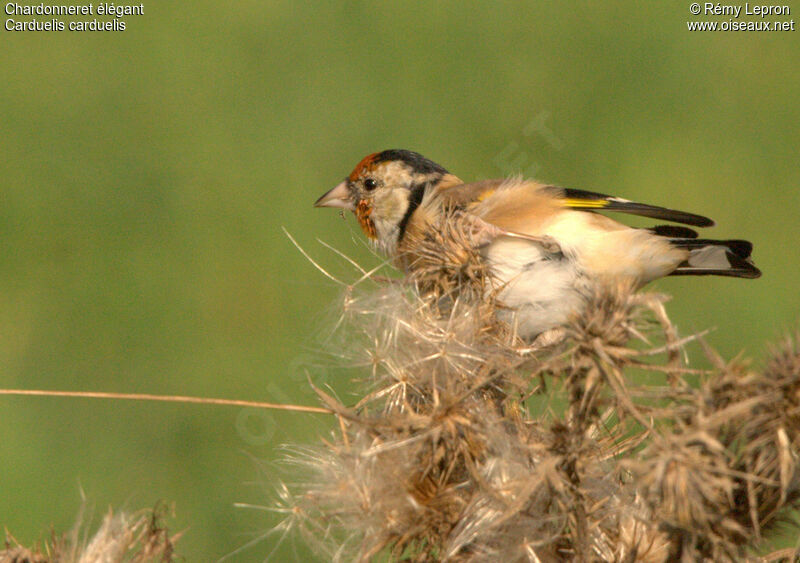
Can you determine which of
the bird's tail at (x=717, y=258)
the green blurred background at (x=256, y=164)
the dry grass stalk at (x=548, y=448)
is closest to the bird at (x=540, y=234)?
the bird's tail at (x=717, y=258)

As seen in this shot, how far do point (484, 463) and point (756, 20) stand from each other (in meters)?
5.59

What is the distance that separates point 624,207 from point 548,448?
70.1 inches

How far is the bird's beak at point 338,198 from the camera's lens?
3.87m

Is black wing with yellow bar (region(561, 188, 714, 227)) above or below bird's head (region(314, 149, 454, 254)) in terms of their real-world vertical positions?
below

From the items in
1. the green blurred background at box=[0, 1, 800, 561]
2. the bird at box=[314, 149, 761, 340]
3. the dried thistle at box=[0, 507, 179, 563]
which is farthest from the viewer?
the green blurred background at box=[0, 1, 800, 561]

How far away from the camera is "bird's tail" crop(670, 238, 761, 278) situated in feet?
11.1

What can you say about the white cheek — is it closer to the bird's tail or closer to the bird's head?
the bird's head

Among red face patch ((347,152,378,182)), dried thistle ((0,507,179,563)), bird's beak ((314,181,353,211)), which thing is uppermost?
red face patch ((347,152,378,182))

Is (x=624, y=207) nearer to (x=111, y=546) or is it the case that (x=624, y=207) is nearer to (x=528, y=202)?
(x=528, y=202)

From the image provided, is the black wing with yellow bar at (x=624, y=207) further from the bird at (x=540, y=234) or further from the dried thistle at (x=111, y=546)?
the dried thistle at (x=111, y=546)

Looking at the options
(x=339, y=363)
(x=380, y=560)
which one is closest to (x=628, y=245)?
(x=339, y=363)

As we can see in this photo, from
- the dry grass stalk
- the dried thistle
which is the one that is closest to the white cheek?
the dry grass stalk

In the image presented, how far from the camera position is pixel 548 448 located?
1.90 m

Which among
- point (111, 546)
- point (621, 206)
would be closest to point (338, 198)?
point (621, 206)
